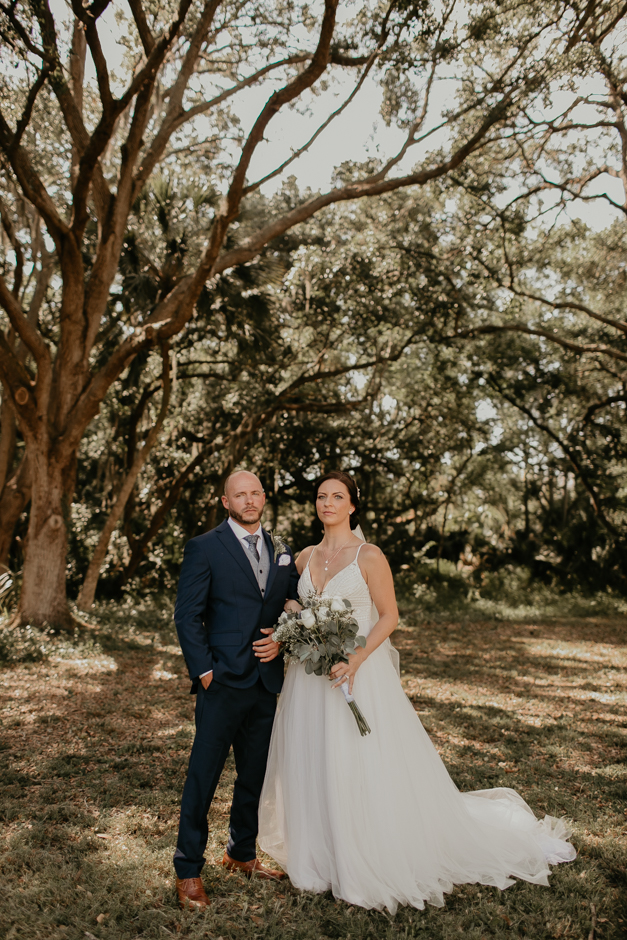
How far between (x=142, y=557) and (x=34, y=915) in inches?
461

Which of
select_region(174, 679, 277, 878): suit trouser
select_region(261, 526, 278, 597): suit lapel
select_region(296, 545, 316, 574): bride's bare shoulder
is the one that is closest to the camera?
select_region(174, 679, 277, 878): suit trouser

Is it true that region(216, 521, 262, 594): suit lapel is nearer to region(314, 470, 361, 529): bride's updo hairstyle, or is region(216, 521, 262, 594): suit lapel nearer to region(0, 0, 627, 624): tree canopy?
region(314, 470, 361, 529): bride's updo hairstyle

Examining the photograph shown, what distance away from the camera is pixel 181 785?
4.60 meters

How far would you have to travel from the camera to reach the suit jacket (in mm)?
3188

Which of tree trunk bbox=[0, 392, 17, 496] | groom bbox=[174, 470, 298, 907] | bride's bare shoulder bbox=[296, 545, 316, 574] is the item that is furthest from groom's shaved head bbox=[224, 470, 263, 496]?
tree trunk bbox=[0, 392, 17, 496]

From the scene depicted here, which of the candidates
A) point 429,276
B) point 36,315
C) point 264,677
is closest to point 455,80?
point 429,276

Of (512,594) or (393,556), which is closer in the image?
(512,594)

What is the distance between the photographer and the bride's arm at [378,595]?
3.43 meters

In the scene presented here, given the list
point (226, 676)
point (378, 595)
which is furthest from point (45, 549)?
point (378, 595)

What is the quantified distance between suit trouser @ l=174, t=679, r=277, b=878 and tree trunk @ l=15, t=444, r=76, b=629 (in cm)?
651

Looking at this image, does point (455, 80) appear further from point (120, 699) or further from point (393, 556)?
point (393, 556)

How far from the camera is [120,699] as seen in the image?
22.2 ft

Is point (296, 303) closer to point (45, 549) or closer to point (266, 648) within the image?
point (45, 549)

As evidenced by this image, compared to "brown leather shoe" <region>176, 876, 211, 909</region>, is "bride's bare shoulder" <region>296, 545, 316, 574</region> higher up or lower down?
higher up
